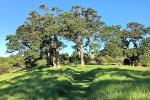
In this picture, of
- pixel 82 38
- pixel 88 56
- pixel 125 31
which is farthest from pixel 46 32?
pixel 125 31

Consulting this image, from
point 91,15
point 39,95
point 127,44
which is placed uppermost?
point 91,15

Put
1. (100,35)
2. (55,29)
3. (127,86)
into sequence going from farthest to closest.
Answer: (100,35) < (55,29) < (127,86)

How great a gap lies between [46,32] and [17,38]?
42.8 feet

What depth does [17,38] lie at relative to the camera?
102m

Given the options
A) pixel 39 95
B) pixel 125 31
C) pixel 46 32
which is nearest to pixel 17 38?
pixel 46 32

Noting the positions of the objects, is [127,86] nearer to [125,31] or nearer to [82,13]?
[82,13]

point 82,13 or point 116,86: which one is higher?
point 82,13

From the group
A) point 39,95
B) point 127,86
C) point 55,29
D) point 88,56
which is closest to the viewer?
point 127,86

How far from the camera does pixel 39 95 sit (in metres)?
17.5

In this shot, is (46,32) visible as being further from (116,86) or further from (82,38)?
(116,86)

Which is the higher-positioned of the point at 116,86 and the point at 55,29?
→ the point at 55,29

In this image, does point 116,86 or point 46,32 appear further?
point 46,32

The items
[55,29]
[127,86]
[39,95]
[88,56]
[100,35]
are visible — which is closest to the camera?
[127,86]

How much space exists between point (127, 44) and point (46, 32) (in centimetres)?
2726
